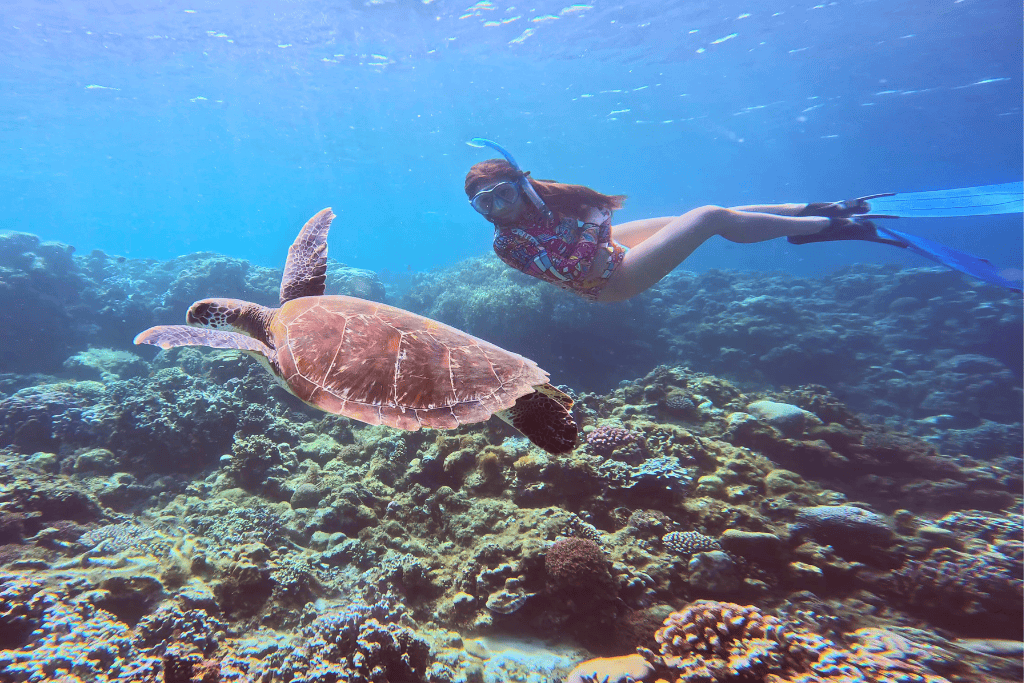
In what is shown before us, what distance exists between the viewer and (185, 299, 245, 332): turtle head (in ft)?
9.52

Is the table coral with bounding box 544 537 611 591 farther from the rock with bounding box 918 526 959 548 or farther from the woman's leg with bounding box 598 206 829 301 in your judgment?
the rock with bounding box 918 526 959 548

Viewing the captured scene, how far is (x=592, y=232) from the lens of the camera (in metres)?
4.08

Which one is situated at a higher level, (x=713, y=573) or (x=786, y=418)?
(x=786, y=418)

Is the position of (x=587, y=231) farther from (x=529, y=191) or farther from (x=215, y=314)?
(x=215, y=314)

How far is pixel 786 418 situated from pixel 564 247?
4.34 meters

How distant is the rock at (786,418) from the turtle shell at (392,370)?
4560mm

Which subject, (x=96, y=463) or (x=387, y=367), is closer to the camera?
(x=387, y=367)

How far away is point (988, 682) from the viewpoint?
90.5 inches

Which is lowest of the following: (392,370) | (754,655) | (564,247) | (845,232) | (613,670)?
(613,670)

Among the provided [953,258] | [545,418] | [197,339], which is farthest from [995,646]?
[197,339]

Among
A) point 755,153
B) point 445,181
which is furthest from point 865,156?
point 445,181

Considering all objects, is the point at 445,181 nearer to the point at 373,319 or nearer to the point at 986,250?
the point at 373,319

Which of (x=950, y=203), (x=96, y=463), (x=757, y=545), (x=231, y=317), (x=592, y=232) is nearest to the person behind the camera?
(x=231, y=317)

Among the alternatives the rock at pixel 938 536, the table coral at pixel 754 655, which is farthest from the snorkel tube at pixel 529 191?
the rock at pixel 938 536
